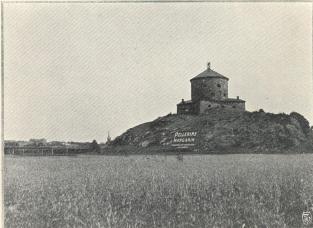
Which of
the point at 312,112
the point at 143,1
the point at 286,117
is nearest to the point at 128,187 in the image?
the point at 143,1

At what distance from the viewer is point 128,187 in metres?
10.0

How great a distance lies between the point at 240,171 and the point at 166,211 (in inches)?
220

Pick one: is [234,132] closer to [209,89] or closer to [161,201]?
[209,89]

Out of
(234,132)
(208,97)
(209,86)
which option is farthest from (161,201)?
(208,97)

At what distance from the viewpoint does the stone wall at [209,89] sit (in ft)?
158

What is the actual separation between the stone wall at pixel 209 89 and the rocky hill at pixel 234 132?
3.96 m

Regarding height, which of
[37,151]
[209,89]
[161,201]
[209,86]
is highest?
[209,86]

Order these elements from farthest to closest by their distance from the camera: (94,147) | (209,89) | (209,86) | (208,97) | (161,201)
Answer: (208,97), (209,89), (209,86), (94,147), (161,201)

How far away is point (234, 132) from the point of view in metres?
38.1

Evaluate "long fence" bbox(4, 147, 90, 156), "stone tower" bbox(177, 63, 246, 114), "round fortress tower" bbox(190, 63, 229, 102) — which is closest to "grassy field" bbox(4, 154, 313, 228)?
"long fence" bbox(4, 147, 90, 156)

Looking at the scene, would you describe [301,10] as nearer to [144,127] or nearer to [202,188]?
[202,188]

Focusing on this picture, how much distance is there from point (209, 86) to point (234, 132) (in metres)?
11.3

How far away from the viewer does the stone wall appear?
158 ft

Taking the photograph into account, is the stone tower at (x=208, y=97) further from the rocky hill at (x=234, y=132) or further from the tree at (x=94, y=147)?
the tree at (x=94, y=147)
